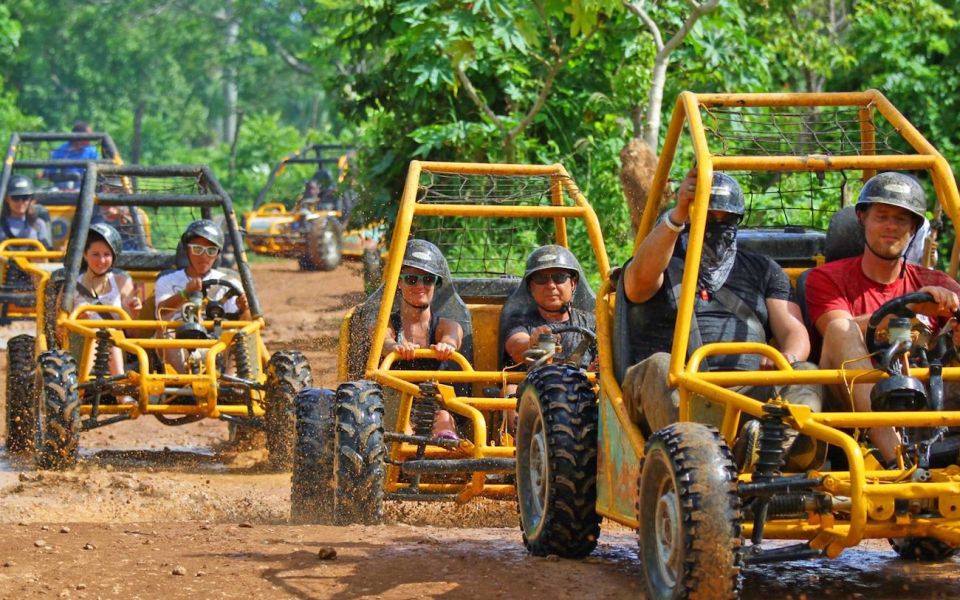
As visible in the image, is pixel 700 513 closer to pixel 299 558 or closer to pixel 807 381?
pixel 807 381

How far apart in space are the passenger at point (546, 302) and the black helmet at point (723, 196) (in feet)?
8.14

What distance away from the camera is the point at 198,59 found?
5400 cm

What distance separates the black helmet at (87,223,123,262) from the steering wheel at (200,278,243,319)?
76 centimetres

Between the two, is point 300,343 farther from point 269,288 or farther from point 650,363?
point 650,363

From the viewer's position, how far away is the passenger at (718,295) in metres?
6.33

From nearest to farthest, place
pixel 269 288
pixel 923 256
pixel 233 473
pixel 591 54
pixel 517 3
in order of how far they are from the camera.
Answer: pixel 923 256
pixel 233 473
pixel 517 3
pixel 591 54
pixel 269 288

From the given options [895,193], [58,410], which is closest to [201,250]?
[58,410]

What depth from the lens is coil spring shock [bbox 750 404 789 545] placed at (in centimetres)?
534

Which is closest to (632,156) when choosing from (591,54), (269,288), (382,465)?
(591,54)

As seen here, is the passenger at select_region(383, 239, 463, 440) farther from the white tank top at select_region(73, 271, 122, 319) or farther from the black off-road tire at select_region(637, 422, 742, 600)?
the black off-road tire at select_region(637, 422, 742, 600)

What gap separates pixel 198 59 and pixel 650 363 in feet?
162

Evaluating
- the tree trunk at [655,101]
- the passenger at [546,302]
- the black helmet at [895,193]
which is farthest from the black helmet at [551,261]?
the tree trunk at [655,101]

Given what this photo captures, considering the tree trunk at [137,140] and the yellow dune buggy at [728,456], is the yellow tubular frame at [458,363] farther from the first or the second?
the tree trunk at [137,140]

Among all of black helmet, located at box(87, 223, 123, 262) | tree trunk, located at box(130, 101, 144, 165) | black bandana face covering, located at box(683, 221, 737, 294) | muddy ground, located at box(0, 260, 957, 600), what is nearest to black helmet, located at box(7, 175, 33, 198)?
black helmet, located at box(87, 223, 123, 262)
